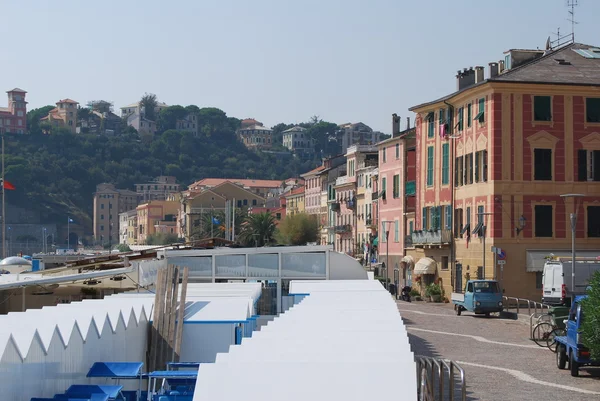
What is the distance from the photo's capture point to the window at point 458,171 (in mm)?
62531

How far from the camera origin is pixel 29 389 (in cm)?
1544

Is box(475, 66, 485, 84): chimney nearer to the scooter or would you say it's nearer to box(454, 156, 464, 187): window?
box(454, 156, 464, 187): window

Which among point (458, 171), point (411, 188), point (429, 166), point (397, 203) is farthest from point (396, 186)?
point (458, 171)

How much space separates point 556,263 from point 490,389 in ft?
66.5

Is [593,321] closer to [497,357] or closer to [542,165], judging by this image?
[497,357]

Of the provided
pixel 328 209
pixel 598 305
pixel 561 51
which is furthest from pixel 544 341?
pixel 328 209

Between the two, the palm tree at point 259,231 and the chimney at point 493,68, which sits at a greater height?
the chimney at point 493,68

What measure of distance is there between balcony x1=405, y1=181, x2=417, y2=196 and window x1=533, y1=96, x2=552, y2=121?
63.2 feet

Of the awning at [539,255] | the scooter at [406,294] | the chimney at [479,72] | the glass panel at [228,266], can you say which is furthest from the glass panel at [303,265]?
the chimney at [479,72]

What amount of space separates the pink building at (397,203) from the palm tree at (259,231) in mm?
28714

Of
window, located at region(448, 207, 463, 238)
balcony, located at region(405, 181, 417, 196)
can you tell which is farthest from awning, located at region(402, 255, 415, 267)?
window, located at region(448, 207, 463, 238)

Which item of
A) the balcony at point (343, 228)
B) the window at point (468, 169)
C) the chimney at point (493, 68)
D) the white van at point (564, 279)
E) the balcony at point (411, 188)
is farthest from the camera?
the balcony at point (343, 228)

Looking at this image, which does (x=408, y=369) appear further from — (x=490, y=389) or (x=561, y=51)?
(x=561, y=51)

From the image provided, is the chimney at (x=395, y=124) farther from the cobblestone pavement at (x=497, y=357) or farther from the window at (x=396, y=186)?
the cobblestone pavement at (x=497, y=357)
